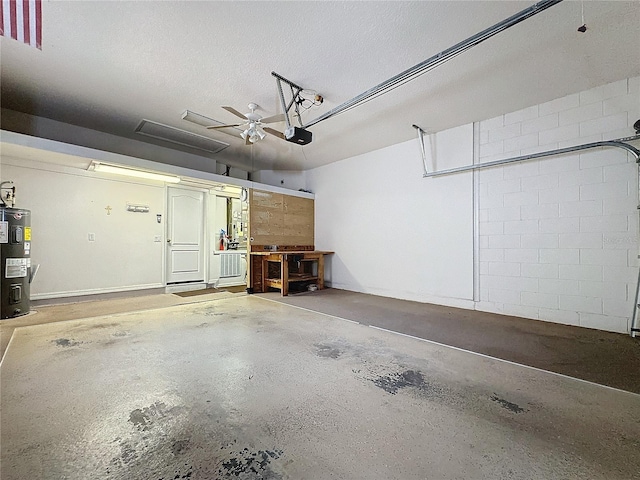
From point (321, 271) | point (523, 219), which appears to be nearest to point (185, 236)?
point (321, 271)

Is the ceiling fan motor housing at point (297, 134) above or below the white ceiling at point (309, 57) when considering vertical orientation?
below

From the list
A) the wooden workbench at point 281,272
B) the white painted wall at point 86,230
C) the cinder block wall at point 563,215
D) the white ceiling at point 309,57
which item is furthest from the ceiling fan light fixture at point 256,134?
the cinder block wall at point 563,215

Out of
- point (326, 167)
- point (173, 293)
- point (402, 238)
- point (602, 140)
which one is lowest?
point (173, 293)

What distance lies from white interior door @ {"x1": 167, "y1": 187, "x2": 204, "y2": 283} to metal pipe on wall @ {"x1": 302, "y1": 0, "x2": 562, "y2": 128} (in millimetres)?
4076

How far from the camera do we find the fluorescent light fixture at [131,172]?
4738 millimetres

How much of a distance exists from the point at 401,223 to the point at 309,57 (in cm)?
342

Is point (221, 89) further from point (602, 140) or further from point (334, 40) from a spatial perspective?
point (602, 140)

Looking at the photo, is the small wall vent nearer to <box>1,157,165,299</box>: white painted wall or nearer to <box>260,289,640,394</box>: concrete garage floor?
<box>1,157,165,299</box>: white painted wall

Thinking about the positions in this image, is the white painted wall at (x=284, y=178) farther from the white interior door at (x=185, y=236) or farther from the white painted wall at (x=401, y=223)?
the white interior door at (x=185, y=236)

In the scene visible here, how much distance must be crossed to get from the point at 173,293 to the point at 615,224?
747 cm

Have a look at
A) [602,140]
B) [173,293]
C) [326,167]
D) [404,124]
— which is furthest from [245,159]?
[602,140]

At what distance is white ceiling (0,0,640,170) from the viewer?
2.39 metres

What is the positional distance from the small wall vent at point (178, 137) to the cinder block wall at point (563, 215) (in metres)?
5.05

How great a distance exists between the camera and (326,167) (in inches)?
274
